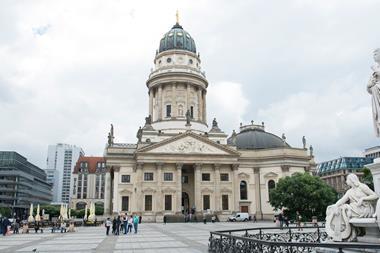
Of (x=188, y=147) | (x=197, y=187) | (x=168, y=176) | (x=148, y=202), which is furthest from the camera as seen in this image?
(x=188, y=147)

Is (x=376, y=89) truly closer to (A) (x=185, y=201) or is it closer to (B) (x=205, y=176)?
(B) (x=205, y=176)

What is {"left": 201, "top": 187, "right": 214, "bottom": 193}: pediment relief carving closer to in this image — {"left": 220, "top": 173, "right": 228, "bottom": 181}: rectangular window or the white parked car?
{"left": 220, "top": 173, "right": 228, "bottom": 181}: rectangular window

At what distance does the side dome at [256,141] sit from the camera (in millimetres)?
69312

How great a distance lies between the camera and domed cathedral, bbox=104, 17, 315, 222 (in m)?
59.4

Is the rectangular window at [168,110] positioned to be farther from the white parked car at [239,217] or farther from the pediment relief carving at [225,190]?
the white parked car at [239,217]

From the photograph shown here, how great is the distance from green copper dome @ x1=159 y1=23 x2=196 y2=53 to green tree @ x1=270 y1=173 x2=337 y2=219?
1526 inches

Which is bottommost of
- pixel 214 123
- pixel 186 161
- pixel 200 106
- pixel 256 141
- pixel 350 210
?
pixel 350 210

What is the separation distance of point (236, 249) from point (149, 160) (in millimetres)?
49395

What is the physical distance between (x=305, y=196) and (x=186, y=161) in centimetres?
2072

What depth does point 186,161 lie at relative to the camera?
197 feet

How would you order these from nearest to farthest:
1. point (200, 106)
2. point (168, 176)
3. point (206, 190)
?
point (168, 176) → point (206, 190) → point (200, 106)

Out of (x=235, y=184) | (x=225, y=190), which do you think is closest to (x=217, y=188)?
(x=225, y=190)

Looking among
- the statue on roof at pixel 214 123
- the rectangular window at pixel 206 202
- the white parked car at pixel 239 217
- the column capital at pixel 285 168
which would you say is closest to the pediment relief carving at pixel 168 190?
the rectangular window at pixel 206 202

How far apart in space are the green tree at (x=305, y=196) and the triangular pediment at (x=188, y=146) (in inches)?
565
